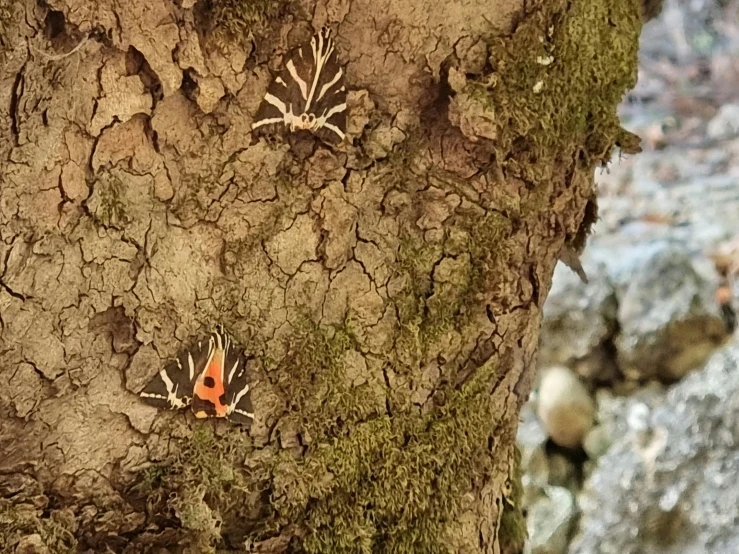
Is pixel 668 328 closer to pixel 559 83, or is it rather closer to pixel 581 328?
pixel 581 328

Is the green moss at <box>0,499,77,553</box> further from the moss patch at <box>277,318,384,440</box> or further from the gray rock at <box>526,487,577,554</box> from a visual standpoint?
the gray rock at <box>526,487,577,554</box>

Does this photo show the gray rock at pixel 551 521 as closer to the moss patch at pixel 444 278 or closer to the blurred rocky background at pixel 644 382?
the blurred rocky background at pixel 644 382

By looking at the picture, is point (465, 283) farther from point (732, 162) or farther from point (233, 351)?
point (732, 162)

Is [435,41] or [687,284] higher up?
[687,284]

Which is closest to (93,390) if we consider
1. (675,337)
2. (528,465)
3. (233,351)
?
(233,351)

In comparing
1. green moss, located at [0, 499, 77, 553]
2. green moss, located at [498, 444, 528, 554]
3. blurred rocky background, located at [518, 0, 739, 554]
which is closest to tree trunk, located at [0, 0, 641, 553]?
green moss, located at [0, 499, 77, 553]

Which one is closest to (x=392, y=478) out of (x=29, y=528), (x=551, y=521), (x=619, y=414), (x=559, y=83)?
(x=29, y=528)

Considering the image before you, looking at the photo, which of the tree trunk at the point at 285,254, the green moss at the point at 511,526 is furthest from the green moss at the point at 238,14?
the green moss at the point at 511,526
